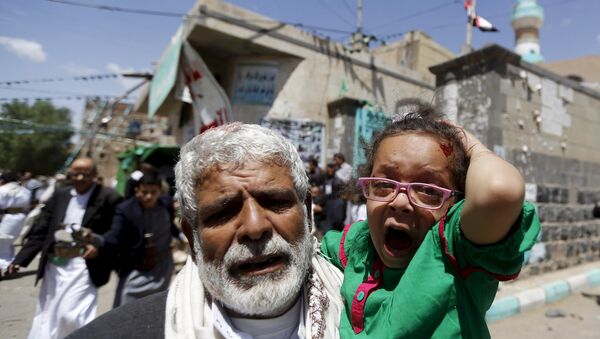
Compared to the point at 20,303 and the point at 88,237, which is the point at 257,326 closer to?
the point at 88,237

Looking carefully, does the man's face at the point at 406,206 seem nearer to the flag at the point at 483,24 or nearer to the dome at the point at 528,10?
the flag at the point at 483,24

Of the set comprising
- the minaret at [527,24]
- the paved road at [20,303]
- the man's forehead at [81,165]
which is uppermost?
the minaret at [527,24]

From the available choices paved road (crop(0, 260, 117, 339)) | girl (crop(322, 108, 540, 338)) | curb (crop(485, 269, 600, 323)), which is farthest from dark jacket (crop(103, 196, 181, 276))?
curb (crop(485, 269, 600, 323))

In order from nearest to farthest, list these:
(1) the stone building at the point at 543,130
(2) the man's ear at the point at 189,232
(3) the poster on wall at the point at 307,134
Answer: (2) the man's ear at the point at 189,232 → (1) the stone building at the point at 543,130 → (3) the poster on wall at the point at 307,134

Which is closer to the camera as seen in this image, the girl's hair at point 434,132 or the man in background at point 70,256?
the girl's hair at point 434,132

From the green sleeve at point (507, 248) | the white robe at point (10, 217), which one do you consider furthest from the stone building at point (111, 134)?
the green sleeve at point (507, 248)

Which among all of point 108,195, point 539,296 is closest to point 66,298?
point 108,195

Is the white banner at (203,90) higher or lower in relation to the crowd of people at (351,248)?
higher

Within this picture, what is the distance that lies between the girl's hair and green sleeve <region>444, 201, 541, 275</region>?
28cm

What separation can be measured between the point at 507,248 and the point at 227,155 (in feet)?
3.01

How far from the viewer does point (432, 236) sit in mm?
1236

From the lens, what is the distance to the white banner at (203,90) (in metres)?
8.84

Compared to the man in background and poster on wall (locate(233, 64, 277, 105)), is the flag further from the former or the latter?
the man in background

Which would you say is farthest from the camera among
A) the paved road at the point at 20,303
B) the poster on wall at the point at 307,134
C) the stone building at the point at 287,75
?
the poster on wall at the point at 307,134
